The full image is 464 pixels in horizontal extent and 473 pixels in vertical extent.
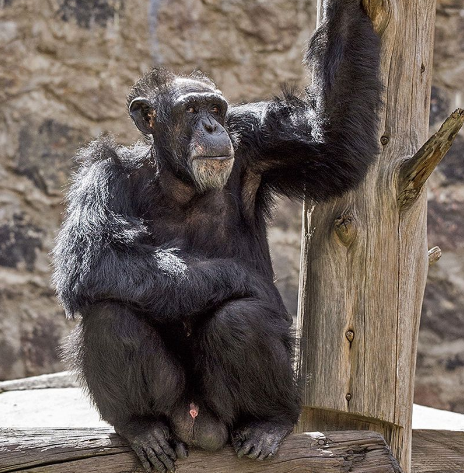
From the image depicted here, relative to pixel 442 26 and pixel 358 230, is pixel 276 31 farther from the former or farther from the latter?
pixel 358 230

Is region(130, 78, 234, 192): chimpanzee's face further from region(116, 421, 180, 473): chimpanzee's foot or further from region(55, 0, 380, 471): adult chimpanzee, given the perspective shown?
region(116, 421, 180, 473): chimpanzee's foot

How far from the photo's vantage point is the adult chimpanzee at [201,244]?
4.07 m

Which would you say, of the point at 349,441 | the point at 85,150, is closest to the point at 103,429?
the point at 349,441

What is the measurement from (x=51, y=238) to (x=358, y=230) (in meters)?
3.53

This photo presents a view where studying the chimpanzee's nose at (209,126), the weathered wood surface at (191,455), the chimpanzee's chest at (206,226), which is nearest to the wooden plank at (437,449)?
the weathered wood surface at (191,455)

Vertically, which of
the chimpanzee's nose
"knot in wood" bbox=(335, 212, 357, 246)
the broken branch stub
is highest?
the chimpanzee's nose

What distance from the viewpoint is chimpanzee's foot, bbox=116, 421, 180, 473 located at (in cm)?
396

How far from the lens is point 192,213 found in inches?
185

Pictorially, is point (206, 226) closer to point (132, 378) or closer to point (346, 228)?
point (346, 228)

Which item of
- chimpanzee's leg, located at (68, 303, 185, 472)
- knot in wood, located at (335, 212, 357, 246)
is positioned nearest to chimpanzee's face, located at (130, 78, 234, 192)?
knot in wood, located at (335, 212, 357, 246)

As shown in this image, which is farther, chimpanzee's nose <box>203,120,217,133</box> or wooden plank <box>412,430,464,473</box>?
wooden plank <box>412,430,464,473</box>

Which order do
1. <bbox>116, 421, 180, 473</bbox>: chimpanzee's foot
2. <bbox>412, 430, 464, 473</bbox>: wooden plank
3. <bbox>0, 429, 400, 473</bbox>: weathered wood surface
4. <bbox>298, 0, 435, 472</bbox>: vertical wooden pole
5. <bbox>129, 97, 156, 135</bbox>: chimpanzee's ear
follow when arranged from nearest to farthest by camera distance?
<bbox>0, 429, 400, 473</bbox>: weathered wood surface → <bbox>116, 421, 180, 473</bbox>: chimpanzee's foot → <bbox>298, 0, 435, 472</bbox>: vertical wooden pole → <bbox>129, 97, 156, 135</bbox>: chimpanzee's ear → <bbox>412, 430, 464, 473</bbox>: wooden plank

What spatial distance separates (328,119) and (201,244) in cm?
94

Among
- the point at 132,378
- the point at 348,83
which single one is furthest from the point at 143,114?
the point at 132,378
